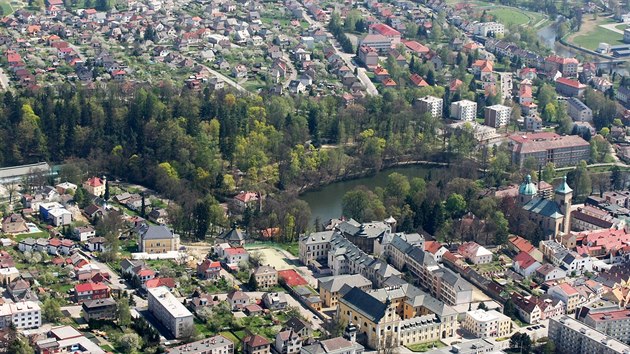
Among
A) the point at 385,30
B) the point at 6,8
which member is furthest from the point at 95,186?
the point at 6,8

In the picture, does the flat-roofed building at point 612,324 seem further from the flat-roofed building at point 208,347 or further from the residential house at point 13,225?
the residential house at point 13,225

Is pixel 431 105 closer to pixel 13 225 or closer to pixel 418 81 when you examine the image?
pixel 418 81

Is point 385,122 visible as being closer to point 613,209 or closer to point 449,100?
point 449,100

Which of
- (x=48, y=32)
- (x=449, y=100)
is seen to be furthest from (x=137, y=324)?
(x=48, y=32)

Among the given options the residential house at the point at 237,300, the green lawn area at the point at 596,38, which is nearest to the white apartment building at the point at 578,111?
the green lawn area at the point at 596,38

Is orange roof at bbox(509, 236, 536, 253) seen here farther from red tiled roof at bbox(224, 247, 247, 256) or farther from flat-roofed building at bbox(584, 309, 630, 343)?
red tiled roof at bbox(224, 247, 247, 256)

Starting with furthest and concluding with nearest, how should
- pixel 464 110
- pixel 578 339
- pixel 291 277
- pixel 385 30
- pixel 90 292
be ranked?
pixel 385 30 → pixel 464 110 → pixel 291 277 → pixel 90 292 → pixel 578 339
